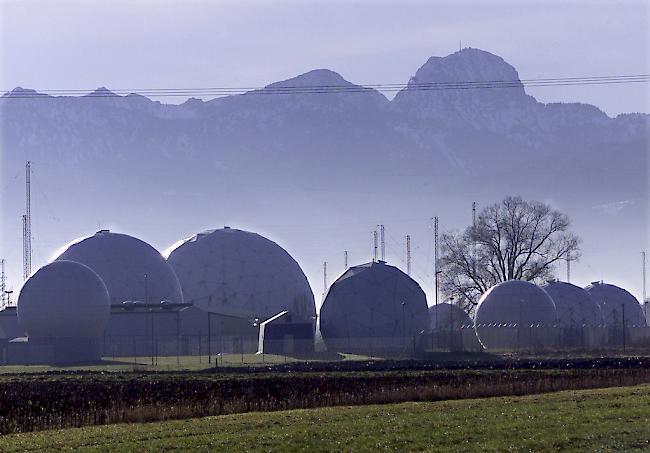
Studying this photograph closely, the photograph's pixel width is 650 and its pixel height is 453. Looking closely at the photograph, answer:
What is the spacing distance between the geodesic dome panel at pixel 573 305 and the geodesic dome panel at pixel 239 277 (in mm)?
20243

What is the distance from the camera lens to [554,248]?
116 meters

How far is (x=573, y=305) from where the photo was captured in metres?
106

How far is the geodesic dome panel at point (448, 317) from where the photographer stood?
10800cm

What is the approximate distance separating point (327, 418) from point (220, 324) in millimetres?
69437

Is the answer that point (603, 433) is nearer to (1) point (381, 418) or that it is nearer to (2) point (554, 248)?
(1) point (381, 418)

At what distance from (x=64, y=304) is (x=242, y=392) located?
42069mm

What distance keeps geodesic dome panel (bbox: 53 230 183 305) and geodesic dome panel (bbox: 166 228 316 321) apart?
7.56m

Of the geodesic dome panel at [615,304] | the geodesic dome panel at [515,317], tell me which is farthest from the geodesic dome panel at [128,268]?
the geodesic dome panel at [615,304]

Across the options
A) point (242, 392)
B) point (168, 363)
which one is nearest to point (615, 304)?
point (168, 363)

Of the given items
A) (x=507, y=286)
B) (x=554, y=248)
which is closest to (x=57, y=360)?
(x=507, y=286)

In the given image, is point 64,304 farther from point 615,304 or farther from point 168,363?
point 615,304

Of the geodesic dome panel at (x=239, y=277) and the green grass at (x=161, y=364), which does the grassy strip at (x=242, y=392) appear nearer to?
the green grass at (x=161, y=364)

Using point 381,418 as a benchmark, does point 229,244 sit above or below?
above

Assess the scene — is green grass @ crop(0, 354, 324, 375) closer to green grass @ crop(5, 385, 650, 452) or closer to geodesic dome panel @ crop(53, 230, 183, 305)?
geodesic dome panel @ crop(53, 230, 183, 305)
